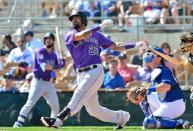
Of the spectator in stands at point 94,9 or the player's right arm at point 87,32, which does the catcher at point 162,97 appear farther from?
the spectator in stands at point 94,9

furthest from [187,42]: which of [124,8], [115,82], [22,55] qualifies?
[124,8]

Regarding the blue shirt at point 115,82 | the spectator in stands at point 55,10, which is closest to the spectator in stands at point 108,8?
the spectator in stands at point 55,10

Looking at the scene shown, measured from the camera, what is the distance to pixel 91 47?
11.9m

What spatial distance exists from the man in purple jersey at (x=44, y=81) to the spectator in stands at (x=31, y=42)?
132 inches

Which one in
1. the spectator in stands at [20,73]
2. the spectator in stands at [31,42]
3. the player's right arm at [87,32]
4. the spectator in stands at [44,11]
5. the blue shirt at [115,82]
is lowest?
the blue shirt at [115,82]

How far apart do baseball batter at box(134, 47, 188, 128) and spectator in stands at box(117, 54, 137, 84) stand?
547 centimetres

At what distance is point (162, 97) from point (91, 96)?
3.97ft

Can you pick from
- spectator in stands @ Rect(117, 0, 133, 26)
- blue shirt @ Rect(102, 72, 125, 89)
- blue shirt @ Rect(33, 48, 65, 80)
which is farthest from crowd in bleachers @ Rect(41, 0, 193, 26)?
blue shirt @ Rect(33, 48, 65, 80)

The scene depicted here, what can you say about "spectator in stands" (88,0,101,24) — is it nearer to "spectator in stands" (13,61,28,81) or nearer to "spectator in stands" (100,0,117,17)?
"spectator in stands" (100,0,117,17)

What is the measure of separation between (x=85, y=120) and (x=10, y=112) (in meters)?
1.65

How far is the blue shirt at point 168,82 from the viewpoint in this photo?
11.6 m

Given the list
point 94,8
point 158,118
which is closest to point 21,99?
point 158,118

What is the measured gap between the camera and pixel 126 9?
72.2ft

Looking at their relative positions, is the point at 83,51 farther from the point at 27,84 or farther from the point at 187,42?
the point at 27,84
